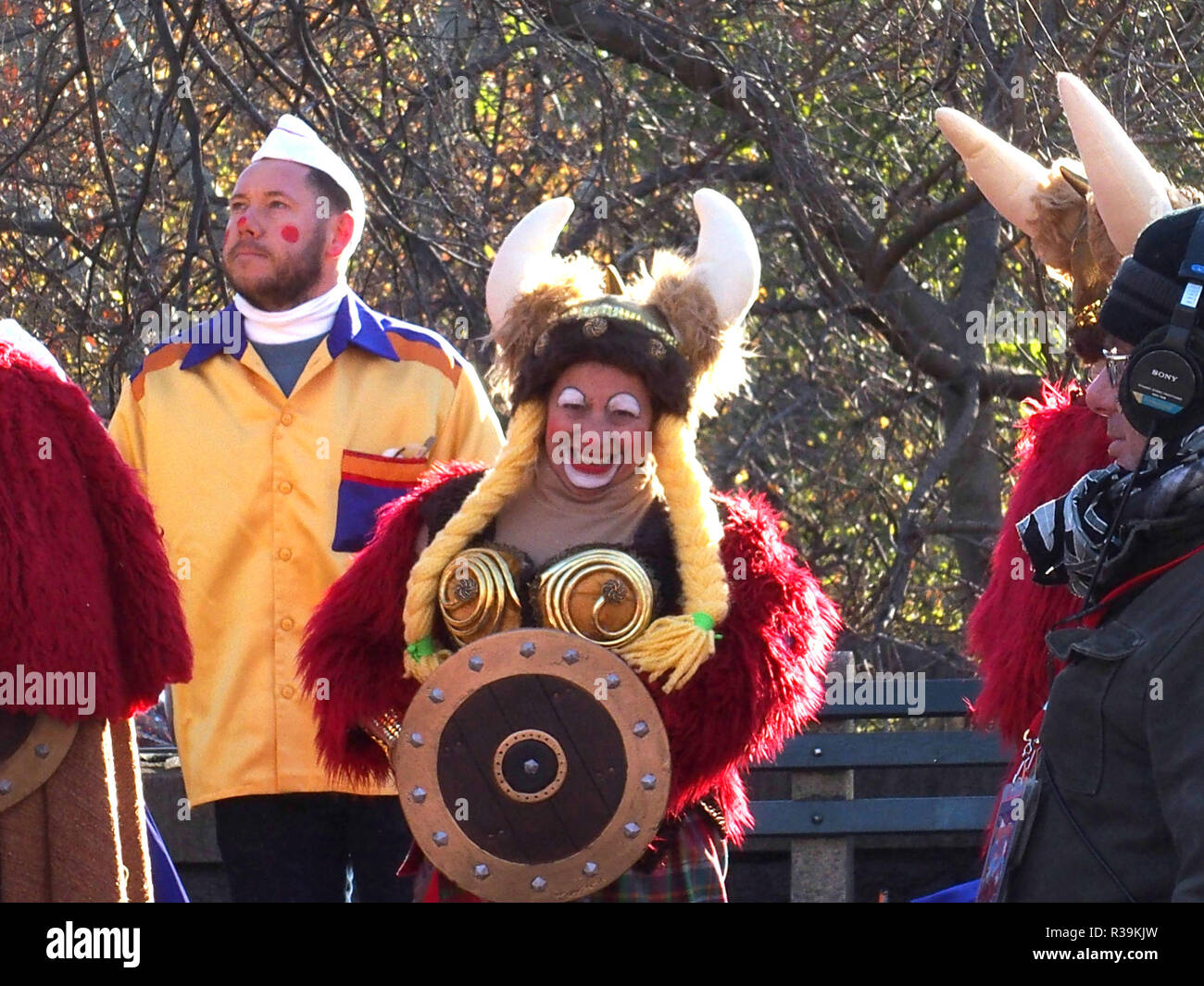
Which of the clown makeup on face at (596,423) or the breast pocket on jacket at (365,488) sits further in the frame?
the breast pocket on jacket at (365,488)

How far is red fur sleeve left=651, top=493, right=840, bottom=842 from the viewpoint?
317cm

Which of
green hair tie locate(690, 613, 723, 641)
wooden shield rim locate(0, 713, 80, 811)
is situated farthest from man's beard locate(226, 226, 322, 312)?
wooden shield rim locate(0, 713, 80, 811)

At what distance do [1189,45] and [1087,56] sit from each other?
1.34 feet

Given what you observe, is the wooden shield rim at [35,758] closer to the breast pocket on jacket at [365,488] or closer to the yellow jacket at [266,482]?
the yellow jacket at [266,482]

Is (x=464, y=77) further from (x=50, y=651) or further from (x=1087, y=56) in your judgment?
(x=50, y=651)

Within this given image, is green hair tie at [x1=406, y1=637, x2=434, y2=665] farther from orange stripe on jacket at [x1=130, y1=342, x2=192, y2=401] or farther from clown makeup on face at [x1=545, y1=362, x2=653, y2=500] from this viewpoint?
orange stripe on jacket at [x1=130, y1=342, x2=192, y2=401]

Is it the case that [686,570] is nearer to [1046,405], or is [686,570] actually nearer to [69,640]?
[1046,405]

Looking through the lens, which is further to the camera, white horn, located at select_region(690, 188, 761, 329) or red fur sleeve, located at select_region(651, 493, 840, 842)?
white horn, located at select_region(690, 188, 761, 329)

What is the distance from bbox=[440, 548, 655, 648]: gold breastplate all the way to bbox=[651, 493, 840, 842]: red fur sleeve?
0.45 feet

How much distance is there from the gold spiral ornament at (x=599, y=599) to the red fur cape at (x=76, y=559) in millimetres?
621

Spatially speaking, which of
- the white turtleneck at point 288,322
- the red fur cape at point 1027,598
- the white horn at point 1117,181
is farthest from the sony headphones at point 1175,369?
the white turtleneck at point 288,322

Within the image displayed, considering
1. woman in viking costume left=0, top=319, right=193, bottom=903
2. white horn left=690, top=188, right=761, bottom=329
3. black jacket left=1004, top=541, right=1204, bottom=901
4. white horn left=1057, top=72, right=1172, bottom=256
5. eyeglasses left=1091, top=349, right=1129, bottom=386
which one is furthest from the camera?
white horn left=690, top=188, right=761, bottom=329

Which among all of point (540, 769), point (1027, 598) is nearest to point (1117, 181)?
point (1027, 598)

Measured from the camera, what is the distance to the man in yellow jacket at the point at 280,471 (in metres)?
3.70
